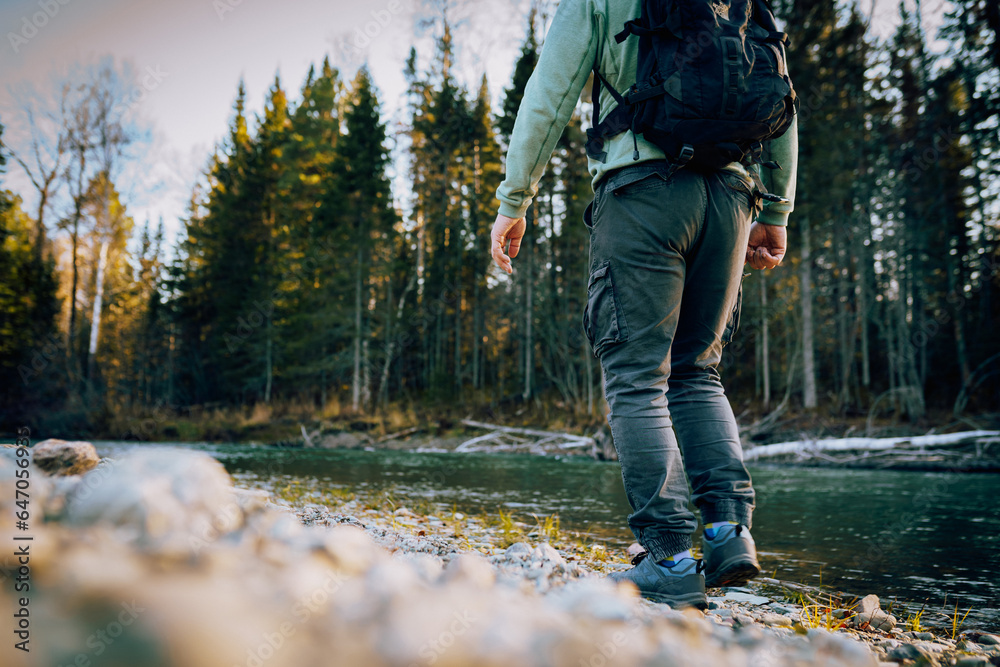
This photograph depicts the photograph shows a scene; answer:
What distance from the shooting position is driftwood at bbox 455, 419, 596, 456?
11258mm

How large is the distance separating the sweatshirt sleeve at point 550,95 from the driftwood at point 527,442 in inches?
364

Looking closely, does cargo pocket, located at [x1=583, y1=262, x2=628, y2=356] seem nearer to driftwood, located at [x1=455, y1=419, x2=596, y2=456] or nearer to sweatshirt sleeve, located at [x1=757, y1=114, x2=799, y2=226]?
sweatshirt sleeve, located at [x1=757, y1=114, x2=799, y2=226]

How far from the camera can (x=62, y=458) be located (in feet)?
7.93

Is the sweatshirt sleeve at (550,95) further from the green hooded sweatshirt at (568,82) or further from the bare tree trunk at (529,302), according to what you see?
the bare tree trunk at (529,302)

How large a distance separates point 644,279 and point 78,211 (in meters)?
21.9

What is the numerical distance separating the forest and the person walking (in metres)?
12.2

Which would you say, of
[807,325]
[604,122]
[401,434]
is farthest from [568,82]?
[807,325]

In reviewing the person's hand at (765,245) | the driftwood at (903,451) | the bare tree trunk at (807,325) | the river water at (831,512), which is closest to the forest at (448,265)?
the bare tree trunk at (807,325)

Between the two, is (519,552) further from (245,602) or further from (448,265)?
(448,265)

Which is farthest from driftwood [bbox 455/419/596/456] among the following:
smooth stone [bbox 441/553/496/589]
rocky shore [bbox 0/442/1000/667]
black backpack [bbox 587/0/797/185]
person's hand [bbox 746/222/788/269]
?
rocky shore [bbox 0/442/1000/667]

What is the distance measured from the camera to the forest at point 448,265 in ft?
48.1

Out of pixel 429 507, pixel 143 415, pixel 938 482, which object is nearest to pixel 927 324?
pixel 938 482

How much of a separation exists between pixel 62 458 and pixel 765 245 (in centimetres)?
322

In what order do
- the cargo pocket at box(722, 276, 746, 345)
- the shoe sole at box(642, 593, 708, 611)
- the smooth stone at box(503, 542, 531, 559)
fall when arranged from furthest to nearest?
the cargo pocket at box(722, 276, 746, 345)
the smooth stone at box(503, 542, 531, 559)
the shoe sole at box(642, 593, 708, 611)
